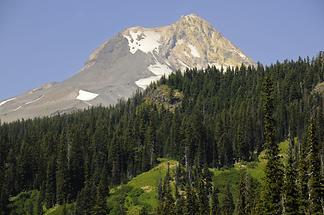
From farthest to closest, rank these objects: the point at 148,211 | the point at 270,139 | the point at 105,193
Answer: the point at 105,193 < the point at 148,211 < the point at 270,139

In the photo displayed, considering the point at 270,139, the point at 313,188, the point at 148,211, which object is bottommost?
the point at 148,211

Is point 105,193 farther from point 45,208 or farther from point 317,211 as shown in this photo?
point 317,211

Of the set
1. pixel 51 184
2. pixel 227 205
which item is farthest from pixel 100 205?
pixel 51 184

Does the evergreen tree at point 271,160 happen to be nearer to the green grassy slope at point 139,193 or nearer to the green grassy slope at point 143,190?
the green grassy slope at point 139,193

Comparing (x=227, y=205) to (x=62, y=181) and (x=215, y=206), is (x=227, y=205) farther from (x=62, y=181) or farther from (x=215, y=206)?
(x=62, y=181)

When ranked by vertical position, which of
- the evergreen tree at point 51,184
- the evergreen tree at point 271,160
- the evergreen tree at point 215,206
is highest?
the evergreen tree at point 271,160

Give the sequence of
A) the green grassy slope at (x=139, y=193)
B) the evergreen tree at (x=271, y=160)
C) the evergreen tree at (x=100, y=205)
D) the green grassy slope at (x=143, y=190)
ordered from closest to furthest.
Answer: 1. the evergreen tree at (x=271, y=160)
2. the evergreen tree at (x=100, y=205)
3. the green grassy slope at (x=139, y=193)
4. the green grassy slope at (x=143, y=190)

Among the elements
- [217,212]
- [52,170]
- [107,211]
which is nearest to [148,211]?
[107,211]

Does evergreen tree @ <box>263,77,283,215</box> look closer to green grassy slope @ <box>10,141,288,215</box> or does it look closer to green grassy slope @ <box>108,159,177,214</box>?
green grassy slope @ <box>108,159,177,214</box>

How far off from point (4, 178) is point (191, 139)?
62.3 metres

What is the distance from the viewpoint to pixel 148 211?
155000 millimetres

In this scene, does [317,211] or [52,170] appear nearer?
[317,211]

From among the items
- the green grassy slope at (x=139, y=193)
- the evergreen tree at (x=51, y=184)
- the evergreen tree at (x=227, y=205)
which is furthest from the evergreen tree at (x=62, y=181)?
the evergreen tree at (x=227, y=205)

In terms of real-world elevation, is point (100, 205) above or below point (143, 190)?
below
